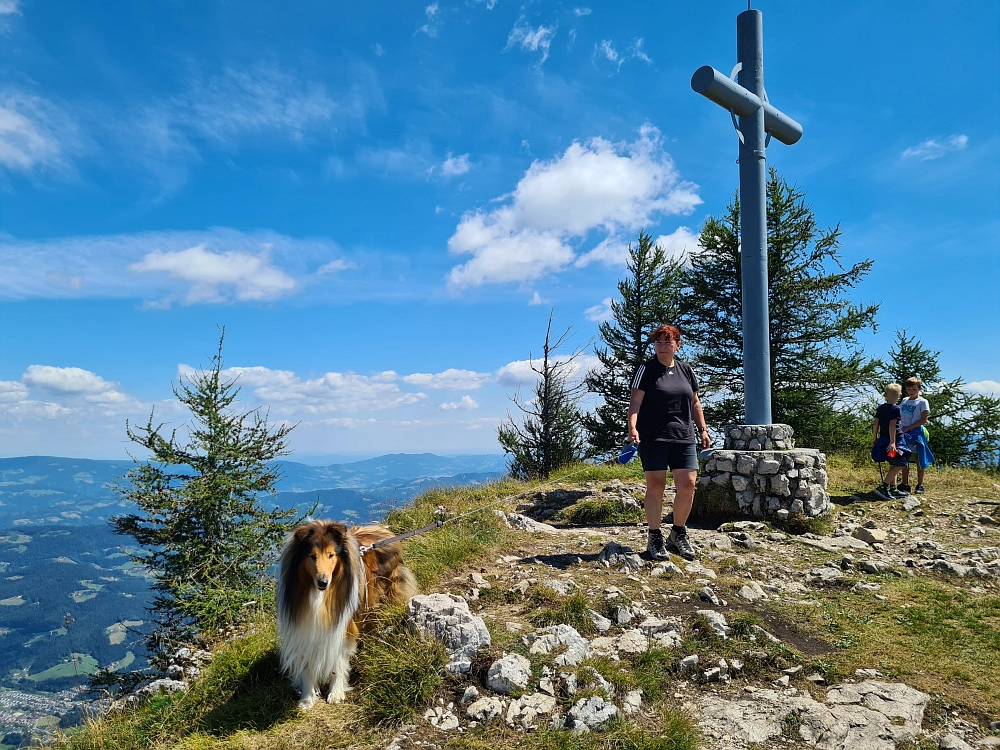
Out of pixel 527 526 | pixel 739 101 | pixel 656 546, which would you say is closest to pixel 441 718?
pixel 656 546

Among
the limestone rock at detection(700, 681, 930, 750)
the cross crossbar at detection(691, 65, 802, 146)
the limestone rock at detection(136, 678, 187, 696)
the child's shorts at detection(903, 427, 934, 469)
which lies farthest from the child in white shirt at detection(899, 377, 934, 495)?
the limestone rock at detection(136, 678, 187, 696)

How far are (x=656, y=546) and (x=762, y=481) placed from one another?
2.79 metres

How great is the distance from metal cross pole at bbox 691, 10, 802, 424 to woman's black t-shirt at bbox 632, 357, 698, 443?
2996 millimetres

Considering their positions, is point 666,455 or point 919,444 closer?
point 666,455

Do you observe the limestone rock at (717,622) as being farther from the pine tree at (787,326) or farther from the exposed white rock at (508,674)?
the pine tree at (787,326)

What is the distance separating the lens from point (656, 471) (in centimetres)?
572

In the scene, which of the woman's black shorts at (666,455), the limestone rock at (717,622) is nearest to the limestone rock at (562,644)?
the limestone rock at (717,622)

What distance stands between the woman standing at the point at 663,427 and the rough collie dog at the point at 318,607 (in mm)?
3044

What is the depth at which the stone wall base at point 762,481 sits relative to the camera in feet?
24.9

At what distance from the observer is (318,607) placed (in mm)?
3865

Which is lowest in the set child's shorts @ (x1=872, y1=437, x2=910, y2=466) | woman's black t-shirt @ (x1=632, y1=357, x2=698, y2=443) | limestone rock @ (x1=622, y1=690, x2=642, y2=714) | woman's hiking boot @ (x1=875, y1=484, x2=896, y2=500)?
limestone rock @ (x1=622, y1=690, x2=642, y2=714)

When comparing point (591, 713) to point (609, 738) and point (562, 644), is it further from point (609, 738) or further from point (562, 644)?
point (562, 644)

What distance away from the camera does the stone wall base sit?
24.9ft

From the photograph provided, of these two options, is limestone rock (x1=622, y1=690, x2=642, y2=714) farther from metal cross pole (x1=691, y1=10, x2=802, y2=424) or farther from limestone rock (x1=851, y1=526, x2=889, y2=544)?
metal cross pole (x1=691, y1=10, x2=802, y2=424)
